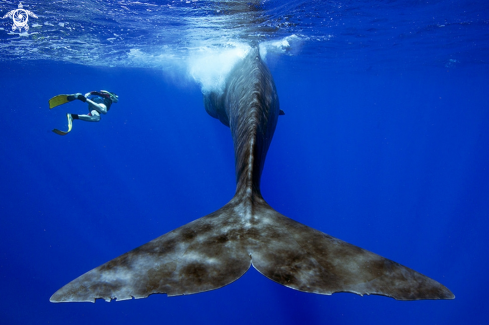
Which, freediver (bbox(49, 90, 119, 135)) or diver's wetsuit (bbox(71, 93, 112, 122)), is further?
diver's wetsuit (bbox(71, 93, 112, 122))

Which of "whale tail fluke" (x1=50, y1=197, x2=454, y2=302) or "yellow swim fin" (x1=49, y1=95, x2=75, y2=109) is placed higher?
"yellow swim fin" (x1=49, y1=95, x2=75, y2=109)

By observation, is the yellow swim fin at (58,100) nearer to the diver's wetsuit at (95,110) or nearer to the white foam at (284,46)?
the diver's wetsuit at (95,110)

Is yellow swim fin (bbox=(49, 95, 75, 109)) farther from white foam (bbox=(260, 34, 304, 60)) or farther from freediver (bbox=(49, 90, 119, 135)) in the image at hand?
white foam (bbox=(260, 34, 304, 60))

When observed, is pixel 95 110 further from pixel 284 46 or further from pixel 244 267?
pixel 284 46

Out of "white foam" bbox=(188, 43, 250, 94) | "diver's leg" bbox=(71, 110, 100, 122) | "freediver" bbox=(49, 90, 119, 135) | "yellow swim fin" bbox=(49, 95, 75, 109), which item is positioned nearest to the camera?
"yellow swim fin" bbox=(49, 95, 75, 109)

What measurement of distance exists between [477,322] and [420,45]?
16.6m

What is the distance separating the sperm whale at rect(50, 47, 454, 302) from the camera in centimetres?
276

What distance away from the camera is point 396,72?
2997cm

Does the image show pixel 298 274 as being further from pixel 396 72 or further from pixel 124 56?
pixel 396 72

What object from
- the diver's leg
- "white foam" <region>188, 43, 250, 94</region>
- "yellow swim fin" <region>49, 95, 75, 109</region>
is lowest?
the diver's leg

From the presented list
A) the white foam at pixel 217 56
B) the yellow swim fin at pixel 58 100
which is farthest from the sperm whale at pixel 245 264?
the white foam at pixel 217 56

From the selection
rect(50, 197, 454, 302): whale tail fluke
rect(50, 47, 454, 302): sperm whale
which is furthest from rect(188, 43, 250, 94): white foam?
rect(50, 197, 454, 302): whale tail fluke

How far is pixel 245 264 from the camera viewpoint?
3031 mm

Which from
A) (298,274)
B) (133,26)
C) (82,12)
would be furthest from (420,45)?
(298,274)
